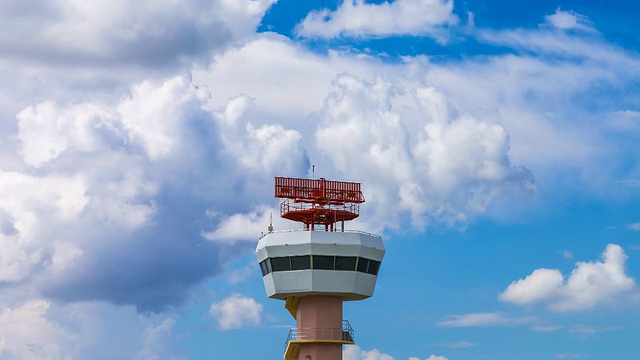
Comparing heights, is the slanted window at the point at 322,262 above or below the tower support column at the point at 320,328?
above

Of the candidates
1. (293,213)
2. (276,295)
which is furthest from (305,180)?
(276,295)

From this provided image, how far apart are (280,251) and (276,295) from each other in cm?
460

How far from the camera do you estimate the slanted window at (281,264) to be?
429 ft

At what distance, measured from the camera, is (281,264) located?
131 m

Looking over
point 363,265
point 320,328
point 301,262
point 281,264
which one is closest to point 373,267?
point 363,265

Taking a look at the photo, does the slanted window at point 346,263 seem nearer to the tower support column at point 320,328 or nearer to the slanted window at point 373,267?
the slanted window at point 373,267

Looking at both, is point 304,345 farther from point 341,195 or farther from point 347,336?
point 341,195

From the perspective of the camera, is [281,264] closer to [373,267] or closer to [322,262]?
[322,262]

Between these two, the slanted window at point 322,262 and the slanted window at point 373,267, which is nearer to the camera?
the slanted window at point 322,262

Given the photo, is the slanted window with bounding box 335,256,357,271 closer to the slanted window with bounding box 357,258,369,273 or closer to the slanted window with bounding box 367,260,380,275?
the slanted window with bounding box 357,258,369,273

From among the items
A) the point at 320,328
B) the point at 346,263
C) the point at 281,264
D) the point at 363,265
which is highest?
the point at 363,265

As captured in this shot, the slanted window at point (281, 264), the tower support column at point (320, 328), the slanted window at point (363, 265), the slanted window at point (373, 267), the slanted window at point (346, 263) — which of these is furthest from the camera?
the slanted window at point (373, 267)

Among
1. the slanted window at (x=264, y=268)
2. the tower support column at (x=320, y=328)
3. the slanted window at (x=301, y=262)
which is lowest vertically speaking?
the tower support column at (x=320, y=328)

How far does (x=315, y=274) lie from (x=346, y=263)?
3503 mm
